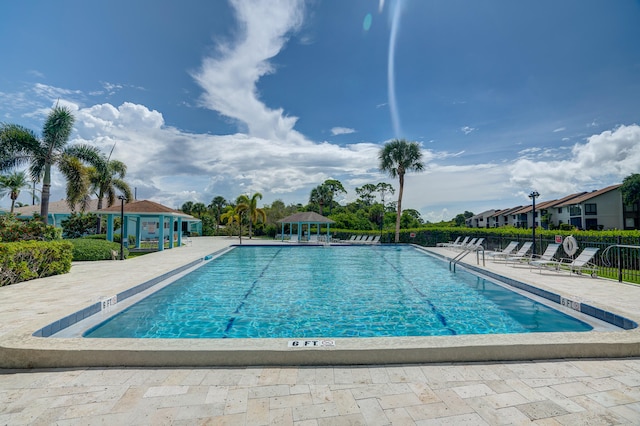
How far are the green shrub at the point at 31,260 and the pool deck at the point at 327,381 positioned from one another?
5.07 metres

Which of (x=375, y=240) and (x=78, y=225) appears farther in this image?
(x=375, y=240)

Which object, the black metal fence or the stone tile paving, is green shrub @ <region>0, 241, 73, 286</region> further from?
the black metal fence

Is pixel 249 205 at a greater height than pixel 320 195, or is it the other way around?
pixel 320 195

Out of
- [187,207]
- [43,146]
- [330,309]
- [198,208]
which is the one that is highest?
[43,146]

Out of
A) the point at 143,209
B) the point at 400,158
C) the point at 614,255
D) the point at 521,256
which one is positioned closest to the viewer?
the point at 614,255

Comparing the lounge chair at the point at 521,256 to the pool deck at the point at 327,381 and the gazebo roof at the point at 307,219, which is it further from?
Result: the gazebo roof at the point at 307,219

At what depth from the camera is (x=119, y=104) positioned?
1578 centimetres

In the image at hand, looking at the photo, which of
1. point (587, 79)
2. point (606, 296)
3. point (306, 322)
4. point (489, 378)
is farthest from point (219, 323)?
point (587, 79)

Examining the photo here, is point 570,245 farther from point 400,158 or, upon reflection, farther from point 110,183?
point 110,183

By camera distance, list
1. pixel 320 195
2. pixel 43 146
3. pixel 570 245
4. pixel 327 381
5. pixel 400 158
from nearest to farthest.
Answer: pixel 327 381, pixel 570 245, pixel 43 146, pixel 400 158, pixel 320 195

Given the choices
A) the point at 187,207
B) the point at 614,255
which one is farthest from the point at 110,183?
the point at 187,207

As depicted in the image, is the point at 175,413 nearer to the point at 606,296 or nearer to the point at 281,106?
the point at 606,296

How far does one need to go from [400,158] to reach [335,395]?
82.6 ft

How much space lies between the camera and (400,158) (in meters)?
26.1
